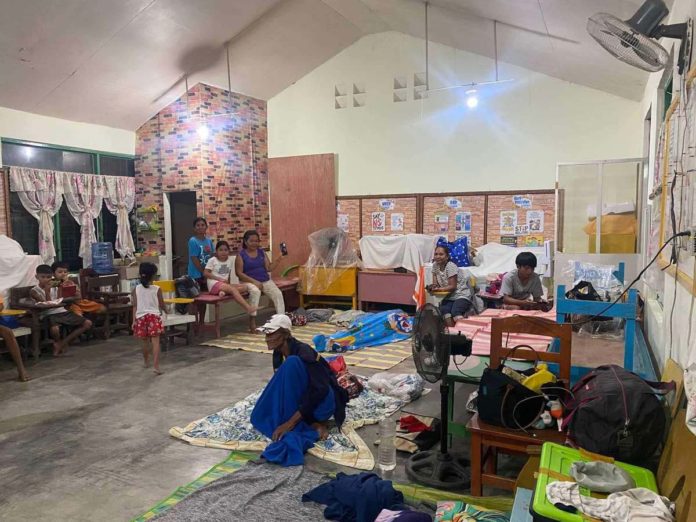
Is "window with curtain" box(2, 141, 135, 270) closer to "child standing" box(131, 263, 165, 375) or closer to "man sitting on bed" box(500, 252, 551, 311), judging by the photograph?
"child standing" box(131, 263, 165, 375)

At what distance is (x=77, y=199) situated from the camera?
7.49 metres

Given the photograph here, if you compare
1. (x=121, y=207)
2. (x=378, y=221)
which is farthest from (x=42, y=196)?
(x=378, y=221)

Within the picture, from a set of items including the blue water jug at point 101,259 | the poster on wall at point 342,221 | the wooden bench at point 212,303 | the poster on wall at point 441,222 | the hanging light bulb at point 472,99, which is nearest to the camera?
the wooden bench at point 212,303

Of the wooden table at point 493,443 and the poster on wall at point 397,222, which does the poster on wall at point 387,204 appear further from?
the wooden table at point 493,443

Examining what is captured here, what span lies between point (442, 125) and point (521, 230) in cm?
213

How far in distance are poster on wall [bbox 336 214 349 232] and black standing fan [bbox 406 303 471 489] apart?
6172 mm

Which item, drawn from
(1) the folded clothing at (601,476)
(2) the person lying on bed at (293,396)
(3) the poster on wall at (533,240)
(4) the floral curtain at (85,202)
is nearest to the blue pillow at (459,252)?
(3) the poster on wall at (533,240)

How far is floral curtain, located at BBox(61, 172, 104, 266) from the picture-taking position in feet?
24.2

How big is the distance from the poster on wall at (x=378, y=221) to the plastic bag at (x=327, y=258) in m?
0.51

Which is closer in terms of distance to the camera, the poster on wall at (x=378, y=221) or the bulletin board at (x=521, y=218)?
the bulletin board at (x=521, y=218)

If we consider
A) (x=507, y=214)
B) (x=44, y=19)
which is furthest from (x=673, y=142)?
(x=44, y=19)

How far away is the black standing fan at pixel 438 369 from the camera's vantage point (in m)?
2.82

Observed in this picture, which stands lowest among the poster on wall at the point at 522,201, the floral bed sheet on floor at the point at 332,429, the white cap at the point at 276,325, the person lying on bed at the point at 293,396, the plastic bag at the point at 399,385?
the floral bed sheet on floor at the point at 332,429

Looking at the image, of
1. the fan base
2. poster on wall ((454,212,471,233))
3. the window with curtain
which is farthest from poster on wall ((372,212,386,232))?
the fan base
